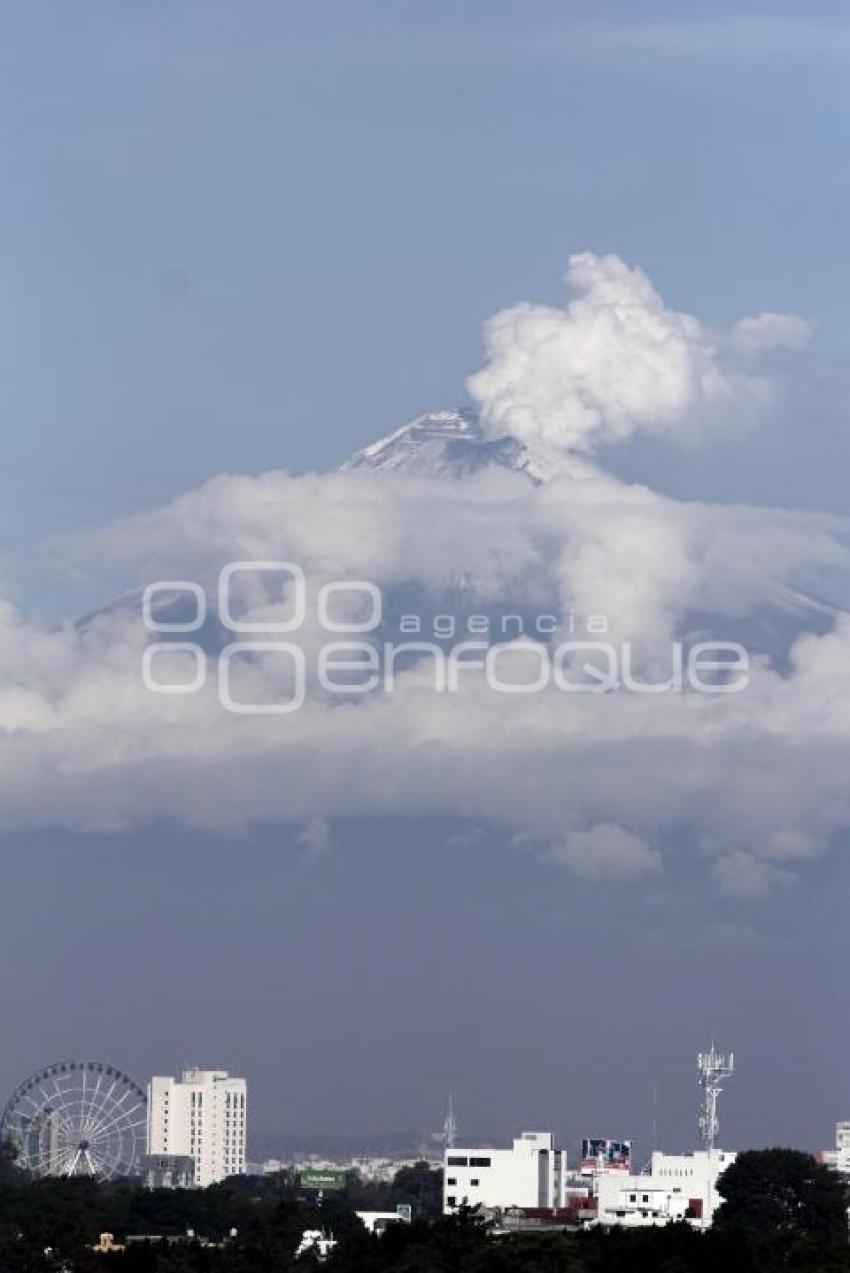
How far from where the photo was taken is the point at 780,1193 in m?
133

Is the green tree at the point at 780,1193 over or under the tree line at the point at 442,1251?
over

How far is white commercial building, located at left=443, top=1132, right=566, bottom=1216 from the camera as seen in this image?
14362cm

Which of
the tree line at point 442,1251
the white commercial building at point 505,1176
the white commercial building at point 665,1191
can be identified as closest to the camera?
the tree line at point 442,1251

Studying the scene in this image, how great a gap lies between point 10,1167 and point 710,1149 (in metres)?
61.0

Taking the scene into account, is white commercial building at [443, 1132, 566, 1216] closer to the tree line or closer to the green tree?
the green tree

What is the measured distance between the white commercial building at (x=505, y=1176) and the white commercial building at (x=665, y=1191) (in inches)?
102

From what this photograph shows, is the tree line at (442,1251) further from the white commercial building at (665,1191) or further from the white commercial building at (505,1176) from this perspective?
the white commercial building at (505,1176)

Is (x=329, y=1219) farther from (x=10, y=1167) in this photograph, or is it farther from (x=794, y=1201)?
(x=10, y=1167)

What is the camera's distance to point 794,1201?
13225 centimetres

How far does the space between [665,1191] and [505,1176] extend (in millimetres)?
8749

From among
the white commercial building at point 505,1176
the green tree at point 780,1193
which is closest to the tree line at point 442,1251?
the green tree at point 780,1193

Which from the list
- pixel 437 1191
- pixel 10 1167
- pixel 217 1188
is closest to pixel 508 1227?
pixel 217 1188

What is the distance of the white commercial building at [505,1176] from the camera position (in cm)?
14362

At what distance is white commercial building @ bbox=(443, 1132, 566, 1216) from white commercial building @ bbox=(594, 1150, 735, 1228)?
2.59 metres
